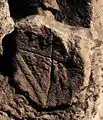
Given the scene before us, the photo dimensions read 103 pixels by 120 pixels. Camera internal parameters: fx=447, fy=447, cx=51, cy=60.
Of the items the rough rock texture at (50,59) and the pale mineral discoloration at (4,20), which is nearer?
the pale mineral discoloration at (4,20)

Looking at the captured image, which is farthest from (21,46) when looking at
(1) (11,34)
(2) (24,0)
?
(2) (24,0)

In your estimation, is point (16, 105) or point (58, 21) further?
point (16, 105)

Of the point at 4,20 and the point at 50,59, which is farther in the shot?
the point at 50,59

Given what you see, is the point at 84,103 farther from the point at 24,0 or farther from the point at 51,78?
the point at 24,0

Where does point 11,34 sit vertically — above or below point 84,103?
above

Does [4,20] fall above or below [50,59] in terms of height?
above

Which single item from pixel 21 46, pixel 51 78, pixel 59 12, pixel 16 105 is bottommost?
pixel 16 105

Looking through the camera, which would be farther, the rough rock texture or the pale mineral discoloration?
the rough rock texture
